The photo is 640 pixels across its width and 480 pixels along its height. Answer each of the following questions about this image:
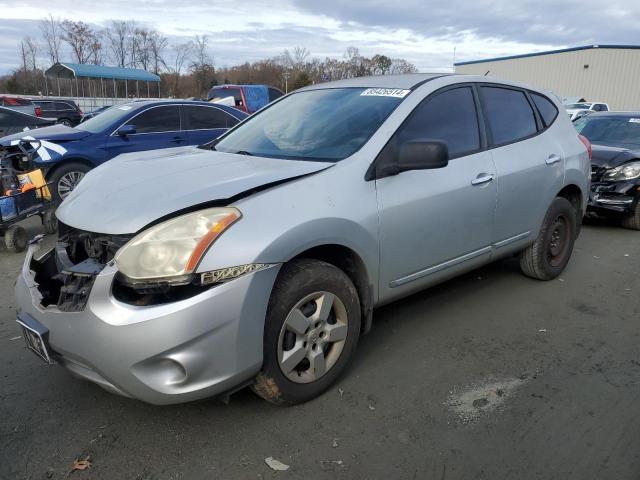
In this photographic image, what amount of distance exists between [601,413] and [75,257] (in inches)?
114

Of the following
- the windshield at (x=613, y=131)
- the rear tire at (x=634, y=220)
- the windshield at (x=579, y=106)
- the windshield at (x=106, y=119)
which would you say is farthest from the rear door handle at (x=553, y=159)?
the windshield at (x=579, y=106)

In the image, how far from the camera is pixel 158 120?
849cm

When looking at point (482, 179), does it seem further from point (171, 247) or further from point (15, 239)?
point (15, 239)

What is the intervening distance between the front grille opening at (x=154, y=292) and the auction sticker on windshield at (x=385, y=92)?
74.7 inches

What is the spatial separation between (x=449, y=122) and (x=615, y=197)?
177 inches

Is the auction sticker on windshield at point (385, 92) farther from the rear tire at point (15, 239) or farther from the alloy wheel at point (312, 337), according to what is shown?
the rear tire at point (15, 239)

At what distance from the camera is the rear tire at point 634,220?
699 cm

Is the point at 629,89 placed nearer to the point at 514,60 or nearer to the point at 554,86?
the point at 554,86

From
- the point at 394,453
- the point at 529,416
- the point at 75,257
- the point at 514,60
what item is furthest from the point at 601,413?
the point at 514,60

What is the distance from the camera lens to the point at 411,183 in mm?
3201

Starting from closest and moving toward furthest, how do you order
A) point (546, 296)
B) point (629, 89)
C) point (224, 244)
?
point (224, 244) → point (546, 296) → point (629, 89)

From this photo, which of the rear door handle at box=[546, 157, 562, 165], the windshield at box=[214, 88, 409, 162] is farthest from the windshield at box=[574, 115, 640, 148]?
the windshield at box=[214, 88, 409, 162]

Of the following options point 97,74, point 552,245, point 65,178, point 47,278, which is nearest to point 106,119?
point 65,178

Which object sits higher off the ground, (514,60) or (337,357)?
(514,60)
